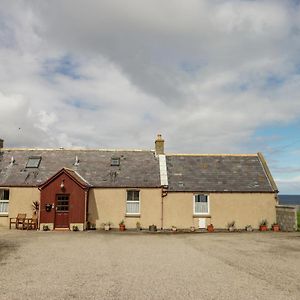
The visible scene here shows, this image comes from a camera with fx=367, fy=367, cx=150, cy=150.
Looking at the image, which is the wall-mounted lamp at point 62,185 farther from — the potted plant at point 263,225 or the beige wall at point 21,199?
the potted plant at point 263,225

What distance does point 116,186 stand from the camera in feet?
93.2

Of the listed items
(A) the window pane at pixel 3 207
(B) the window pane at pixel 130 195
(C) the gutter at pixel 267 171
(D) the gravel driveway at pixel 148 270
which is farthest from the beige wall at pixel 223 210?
(A) the window pane at pixel 3 207

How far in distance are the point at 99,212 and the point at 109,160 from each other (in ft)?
16.5

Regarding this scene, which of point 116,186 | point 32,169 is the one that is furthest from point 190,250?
point 32,169

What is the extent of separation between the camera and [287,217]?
2741cm

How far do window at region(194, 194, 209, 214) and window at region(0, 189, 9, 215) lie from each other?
576 inches

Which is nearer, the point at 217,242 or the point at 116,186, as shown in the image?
the point at 217,242

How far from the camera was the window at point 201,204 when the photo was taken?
2860 centimetres

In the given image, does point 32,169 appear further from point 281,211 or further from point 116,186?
point 281,211

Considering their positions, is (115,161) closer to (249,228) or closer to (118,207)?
(118,207)

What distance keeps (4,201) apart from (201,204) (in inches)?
602

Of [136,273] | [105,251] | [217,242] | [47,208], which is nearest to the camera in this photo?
[136,273]

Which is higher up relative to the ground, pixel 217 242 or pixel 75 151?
pixel 75 151

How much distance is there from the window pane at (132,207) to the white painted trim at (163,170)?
2.61 m
